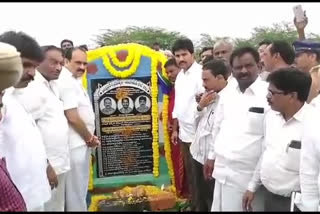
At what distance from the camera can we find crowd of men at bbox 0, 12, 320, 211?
3.08 meters

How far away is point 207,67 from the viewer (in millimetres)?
5035

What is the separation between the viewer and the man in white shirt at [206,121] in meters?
5.03

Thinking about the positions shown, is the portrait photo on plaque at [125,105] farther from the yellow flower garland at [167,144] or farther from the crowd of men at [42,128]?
the crowd of men at [42,128]

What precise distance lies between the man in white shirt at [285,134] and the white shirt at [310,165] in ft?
0.96

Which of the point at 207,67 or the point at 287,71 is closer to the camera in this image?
the point at 287,71

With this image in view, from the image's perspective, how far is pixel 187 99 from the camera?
20.2 ft

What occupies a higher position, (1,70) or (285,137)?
(1,70)

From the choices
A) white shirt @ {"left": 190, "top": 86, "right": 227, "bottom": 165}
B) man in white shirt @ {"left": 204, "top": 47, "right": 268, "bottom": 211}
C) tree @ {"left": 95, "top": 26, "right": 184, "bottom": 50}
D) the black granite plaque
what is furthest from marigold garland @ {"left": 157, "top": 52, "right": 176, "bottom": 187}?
tree @ {"left": 95, "top": 26, "right": 184, "bottom": 50}

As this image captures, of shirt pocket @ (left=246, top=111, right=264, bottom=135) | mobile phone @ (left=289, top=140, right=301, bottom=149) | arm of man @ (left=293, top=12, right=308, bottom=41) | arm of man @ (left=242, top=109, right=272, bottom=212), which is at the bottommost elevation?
arm of man @ (left=242, top=109, right=272, bottom=212)

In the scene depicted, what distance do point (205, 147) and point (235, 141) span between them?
119cm

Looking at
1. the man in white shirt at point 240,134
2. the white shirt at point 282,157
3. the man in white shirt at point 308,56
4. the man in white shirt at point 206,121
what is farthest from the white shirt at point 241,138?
the man in white shirt at point 308,56

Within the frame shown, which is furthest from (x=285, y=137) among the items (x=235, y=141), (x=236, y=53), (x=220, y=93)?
(x=220, y=93)

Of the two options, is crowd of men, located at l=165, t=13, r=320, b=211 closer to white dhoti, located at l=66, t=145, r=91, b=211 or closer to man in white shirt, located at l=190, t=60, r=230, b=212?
man in white shirt, located at l=190, t=60, r=230, b=212

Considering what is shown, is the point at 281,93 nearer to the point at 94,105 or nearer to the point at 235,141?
the point at 235,141
